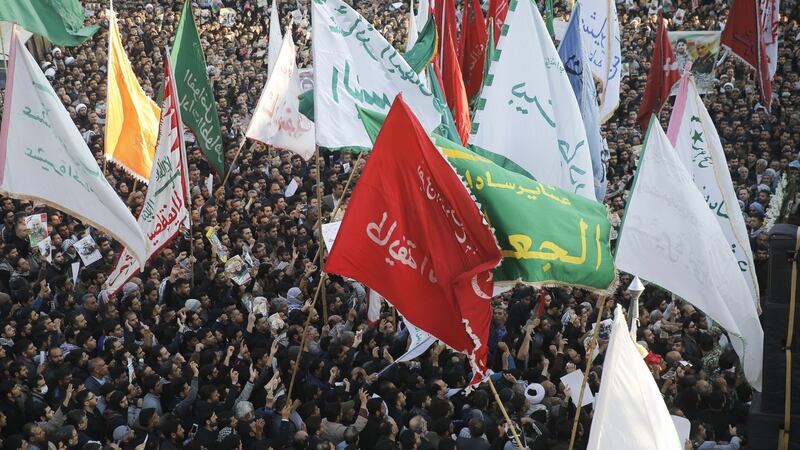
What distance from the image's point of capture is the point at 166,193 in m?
11.2

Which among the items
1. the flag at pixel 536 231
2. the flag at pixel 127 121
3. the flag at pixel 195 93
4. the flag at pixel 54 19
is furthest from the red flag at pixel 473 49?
the flag at pixel 536 231

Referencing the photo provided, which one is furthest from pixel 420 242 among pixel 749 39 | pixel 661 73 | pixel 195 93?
pixel 749 39

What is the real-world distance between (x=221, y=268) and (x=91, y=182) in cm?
340

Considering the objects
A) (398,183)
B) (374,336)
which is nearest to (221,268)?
(374,336)

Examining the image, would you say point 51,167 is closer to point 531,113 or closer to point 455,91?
point 531,113

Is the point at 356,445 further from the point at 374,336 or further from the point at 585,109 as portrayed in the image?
the point at 585,109

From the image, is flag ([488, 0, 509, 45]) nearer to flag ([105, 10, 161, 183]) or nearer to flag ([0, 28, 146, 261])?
flag ([105, 10, 161, 183])

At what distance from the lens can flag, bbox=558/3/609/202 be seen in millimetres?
12484

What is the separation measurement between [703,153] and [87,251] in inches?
264

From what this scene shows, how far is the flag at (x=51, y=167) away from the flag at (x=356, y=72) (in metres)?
2.26

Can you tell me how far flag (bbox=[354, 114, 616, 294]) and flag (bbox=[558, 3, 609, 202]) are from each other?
13.4ft

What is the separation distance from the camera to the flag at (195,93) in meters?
14.0

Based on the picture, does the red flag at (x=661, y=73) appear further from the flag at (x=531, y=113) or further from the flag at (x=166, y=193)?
the flag at (x=166, y=193)

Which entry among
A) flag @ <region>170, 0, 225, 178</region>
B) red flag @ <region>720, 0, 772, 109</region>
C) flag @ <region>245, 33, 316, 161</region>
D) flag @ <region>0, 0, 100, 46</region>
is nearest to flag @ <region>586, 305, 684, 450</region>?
flag @ <region>170, 0, 225, 178</region>
